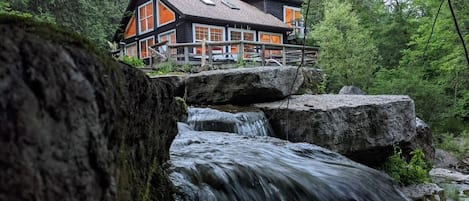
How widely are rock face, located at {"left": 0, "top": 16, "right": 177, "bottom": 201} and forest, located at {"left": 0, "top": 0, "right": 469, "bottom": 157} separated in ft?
31.4

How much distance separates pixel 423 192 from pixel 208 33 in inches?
690

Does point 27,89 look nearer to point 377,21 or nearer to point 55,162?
point 55,162

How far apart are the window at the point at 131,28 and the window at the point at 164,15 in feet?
9.56

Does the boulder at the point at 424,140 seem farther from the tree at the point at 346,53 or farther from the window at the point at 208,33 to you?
the window at the point at 208,33

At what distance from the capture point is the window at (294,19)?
84.8 feet

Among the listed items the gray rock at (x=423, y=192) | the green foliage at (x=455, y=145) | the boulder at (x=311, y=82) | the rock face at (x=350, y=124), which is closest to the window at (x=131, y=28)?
the boulder at (x=311, y=82)

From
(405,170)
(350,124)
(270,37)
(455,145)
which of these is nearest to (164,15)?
(270,37)

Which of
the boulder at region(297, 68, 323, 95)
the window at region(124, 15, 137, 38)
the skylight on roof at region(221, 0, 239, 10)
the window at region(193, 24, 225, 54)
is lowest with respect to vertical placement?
the boulder at region(297, 68, 323, 95)

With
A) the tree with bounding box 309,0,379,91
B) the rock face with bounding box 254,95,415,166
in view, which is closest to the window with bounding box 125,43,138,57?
the tree with bounding box 309,0,379,91

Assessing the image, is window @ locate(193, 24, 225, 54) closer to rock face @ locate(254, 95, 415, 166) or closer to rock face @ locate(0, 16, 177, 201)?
rock face @ locate(254, 95, 415, 166)

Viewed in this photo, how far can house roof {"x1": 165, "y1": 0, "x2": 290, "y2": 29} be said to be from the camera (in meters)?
20.6

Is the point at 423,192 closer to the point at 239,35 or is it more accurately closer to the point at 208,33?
the point at 208,33

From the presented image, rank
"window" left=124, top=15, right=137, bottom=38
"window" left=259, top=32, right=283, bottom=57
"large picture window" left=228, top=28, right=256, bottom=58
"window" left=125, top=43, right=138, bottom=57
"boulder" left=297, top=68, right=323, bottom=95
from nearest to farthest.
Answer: "boulder" left=297, top=68, right=323, bottom=95 → "large picture window" left=228, top=28, right=256, bottom=58 → "window" left=259, top=32, right=283, bottom=57 → "window" left=124, top=15, right=137, bottom=38 → "window" left=125, top=43, right=138, bottom=57

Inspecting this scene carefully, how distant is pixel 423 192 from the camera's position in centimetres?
520
